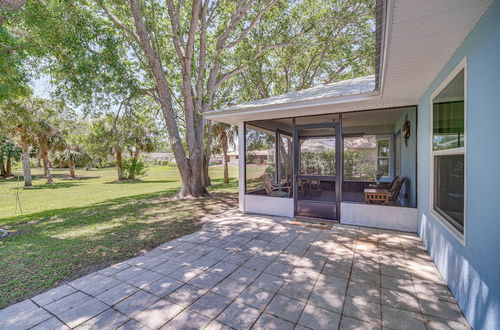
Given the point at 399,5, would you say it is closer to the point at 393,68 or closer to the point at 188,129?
the point at 393,68

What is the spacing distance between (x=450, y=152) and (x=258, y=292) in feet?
9.55

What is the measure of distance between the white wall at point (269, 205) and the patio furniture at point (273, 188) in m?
0.32

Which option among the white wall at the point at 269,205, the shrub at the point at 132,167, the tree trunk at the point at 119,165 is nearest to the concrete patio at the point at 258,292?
the white wall at the point at 269,205

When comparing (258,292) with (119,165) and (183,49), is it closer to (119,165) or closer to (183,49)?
(183,49)

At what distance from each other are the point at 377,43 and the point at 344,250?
3021 mm

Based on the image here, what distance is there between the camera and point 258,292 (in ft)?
8.17

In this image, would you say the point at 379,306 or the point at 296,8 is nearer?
the point at 379,306

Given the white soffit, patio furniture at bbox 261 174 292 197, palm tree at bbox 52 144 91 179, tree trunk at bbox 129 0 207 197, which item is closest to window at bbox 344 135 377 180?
patio furniture at bbox 261 174 292 197

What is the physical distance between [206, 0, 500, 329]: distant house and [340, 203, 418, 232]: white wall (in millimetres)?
19

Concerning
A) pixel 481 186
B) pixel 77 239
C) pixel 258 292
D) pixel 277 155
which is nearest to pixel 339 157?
pixel 277 155

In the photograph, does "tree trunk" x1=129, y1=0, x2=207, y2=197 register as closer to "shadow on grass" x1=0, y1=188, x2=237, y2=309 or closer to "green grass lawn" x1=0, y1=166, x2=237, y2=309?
"green grass lawn" x1=0, y1=166, x2=237, y2=309

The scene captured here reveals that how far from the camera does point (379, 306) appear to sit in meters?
2.23

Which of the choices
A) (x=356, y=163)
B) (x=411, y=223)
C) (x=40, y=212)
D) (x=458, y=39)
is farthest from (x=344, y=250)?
(x=40, y=212)

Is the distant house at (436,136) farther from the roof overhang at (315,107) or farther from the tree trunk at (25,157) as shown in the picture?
the tree trunk at (25,157)
